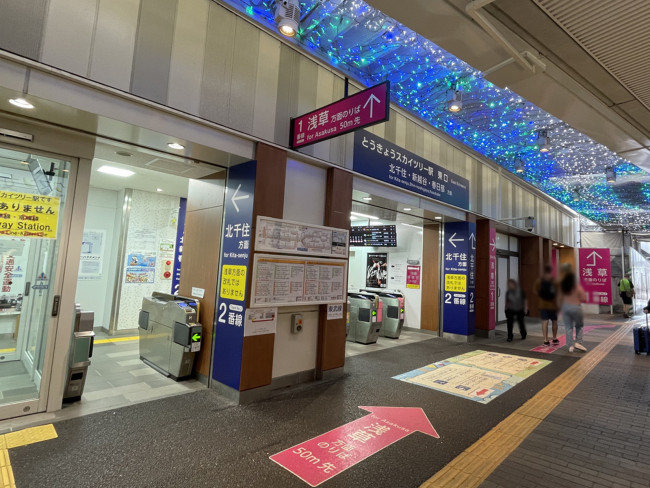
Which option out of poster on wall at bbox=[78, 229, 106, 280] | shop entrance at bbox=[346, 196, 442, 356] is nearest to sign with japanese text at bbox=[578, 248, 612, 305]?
shop entrance at bbox=[346, 196, 442, 356]

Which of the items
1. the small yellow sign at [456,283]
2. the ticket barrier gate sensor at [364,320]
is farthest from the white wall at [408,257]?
the ticket barrier gate sensor at [364,320]

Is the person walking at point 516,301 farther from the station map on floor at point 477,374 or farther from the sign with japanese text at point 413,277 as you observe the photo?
the sign with japanese text at point 413,277

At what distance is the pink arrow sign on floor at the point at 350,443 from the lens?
2842 millimetres

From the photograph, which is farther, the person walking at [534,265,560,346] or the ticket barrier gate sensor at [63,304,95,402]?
the ticket barrier gate sensor at [63,304,95,402]

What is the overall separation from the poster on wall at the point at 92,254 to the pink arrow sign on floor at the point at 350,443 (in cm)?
597

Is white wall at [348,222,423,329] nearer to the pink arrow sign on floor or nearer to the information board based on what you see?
the information board

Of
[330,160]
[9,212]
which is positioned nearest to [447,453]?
[330,160]

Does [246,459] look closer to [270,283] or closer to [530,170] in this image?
[270,283]

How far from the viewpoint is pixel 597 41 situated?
1.95 meters

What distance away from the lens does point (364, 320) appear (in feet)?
24.4

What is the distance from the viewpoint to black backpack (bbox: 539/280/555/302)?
0.38m

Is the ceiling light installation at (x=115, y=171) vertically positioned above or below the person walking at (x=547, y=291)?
above

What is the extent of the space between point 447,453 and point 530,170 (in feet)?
8.57

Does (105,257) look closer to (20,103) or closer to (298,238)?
(20,103)
